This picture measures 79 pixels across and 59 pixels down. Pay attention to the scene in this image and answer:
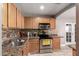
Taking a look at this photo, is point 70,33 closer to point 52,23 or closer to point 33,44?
point 52,23

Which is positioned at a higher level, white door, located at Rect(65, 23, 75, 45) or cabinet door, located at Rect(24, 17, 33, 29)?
cabinet door, located at Rect(24, 17, 33, 29)

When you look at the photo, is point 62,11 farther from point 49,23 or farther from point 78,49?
point 78,49

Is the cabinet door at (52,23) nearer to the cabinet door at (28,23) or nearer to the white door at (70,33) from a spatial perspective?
the white door at (70,33)

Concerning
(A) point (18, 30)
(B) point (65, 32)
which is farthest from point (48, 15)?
(A) point (18, 30)

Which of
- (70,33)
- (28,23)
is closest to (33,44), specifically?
(28,23)

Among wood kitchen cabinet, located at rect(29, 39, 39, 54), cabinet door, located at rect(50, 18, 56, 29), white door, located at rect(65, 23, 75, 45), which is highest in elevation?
cabinet door, located at rect(50, 18, 56, 29)

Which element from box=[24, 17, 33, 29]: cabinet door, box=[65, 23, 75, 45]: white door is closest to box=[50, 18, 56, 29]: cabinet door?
box=[65, 23, 75, 45]: white door

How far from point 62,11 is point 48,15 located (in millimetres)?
203

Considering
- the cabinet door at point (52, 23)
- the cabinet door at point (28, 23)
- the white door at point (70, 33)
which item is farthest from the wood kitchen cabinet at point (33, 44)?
the white door at point (70, 33)

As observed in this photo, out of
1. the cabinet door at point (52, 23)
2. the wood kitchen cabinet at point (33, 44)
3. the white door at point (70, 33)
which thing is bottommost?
the wood kitchen cabinet at point (33, 44)

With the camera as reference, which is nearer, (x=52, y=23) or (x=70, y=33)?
(x=70, y=33)

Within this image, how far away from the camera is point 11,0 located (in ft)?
4.33

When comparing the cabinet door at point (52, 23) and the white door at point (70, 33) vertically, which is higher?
the cabinet door at point (52, 23)

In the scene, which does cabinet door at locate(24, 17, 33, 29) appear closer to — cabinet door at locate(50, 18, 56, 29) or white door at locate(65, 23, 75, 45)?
cabinet door at locate(50, 18, 56, 29)
